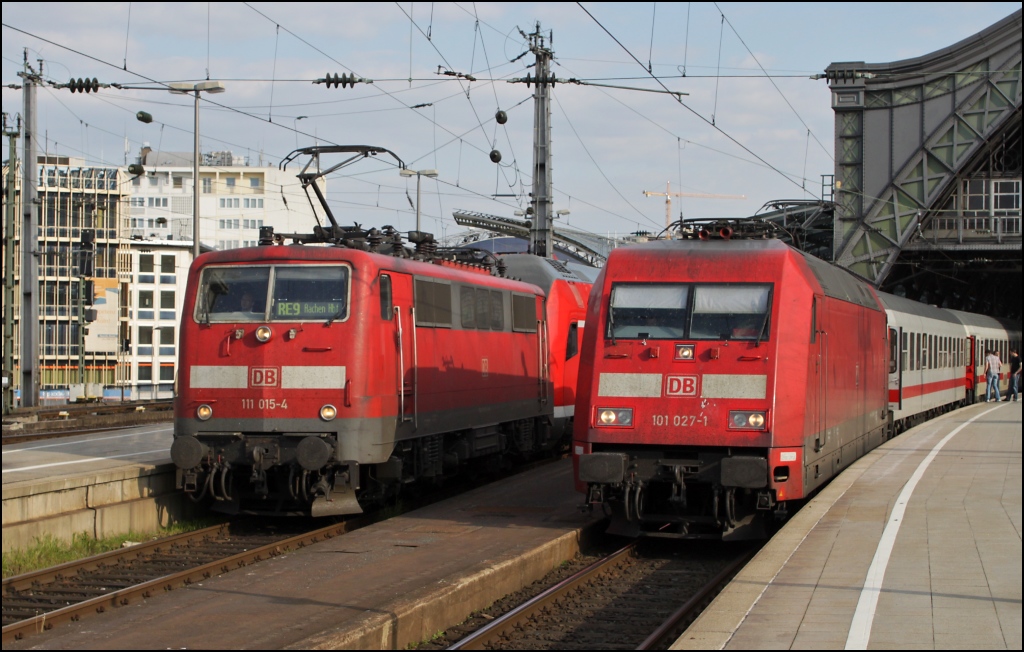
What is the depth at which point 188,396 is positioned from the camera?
45.0ft

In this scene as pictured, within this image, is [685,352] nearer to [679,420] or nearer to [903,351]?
[679,420]

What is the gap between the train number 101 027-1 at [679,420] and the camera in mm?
11992

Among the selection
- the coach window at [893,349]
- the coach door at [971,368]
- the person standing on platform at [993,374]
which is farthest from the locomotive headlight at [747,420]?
the coach door at [971,368]

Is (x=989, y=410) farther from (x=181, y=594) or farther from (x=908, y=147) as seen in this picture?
(x=181, y=594)

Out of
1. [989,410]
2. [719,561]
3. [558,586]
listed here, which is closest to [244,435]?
[558,586]

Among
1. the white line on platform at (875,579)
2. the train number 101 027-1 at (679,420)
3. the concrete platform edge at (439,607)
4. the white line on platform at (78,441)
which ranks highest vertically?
the train number 101 027-1 at (679,420)

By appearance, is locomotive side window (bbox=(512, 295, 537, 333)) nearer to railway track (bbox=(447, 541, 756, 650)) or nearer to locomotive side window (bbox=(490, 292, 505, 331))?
locomotive side window (bbox=(490, 292, 505, 331))

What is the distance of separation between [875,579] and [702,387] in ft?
10.8

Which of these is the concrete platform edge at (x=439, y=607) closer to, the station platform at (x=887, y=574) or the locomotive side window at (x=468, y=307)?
the station platform at (x=887, y=574)

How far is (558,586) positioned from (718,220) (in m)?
5.32

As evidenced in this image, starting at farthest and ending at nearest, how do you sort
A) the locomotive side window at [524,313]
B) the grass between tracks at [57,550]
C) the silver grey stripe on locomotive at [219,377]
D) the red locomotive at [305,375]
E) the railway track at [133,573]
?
the locomotive side window at [524,313]
the silver grey stripe on locomotive at [219,377]
the red locomotive at [305,375]
the grass between tracks at [57,550]
the railway track at [133,573]

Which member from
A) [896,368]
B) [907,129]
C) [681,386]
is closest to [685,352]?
[681,386]

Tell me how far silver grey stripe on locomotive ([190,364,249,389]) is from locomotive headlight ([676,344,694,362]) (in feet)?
16.9

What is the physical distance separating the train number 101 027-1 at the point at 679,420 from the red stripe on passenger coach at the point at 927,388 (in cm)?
1384
